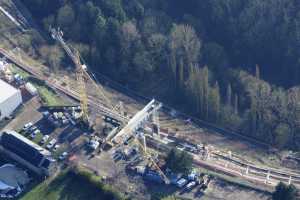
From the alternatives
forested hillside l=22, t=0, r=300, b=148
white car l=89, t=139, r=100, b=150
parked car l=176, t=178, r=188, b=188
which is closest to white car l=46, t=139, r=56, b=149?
white car l=89, t=139, r=100, b=150

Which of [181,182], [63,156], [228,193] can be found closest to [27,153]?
[63,156]

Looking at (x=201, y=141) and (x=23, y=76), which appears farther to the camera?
(x=23, y=76)

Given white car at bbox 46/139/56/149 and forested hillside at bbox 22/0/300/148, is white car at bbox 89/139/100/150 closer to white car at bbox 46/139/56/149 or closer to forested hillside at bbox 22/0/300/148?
white car at bbox 46/139/56/149

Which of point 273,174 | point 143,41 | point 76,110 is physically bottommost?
point 273,174

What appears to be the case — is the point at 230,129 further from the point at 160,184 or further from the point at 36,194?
the point at 36,194

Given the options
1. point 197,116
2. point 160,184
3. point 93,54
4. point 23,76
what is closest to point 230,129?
point 197,116

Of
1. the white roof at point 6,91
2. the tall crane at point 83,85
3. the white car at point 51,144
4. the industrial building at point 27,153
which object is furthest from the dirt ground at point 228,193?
the white roof at point 6,91
